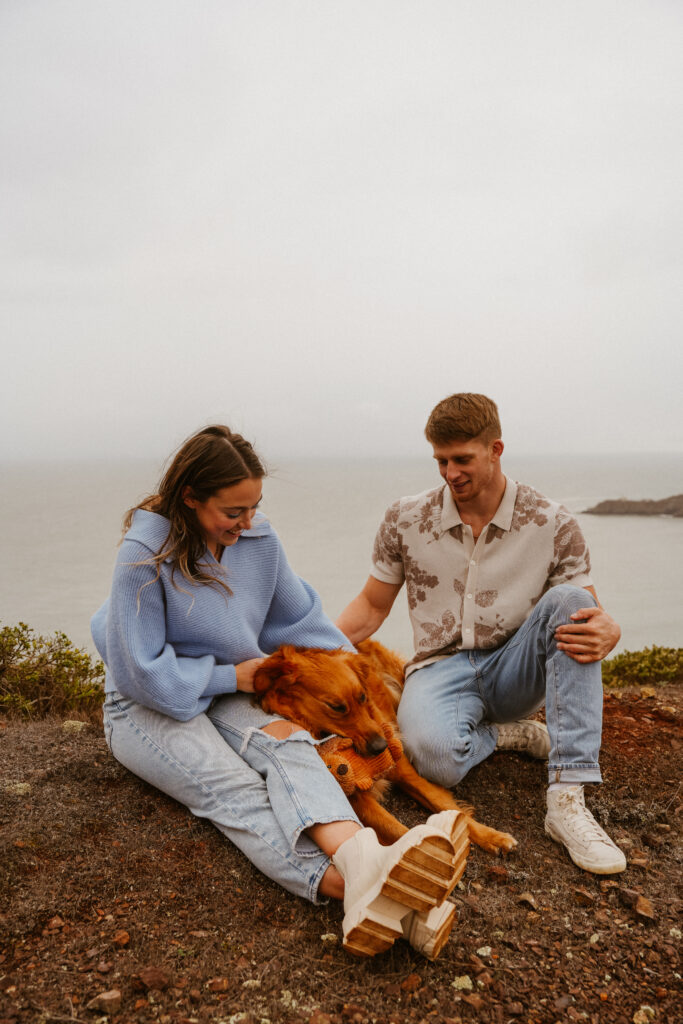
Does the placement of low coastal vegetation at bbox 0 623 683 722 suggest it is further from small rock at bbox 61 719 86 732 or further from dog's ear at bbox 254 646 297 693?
dog's ear at bbox 254 646 297 693

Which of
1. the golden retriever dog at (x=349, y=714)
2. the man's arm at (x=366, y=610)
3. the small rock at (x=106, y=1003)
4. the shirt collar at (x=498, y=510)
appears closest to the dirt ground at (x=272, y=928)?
the small rock at (x=106, y=1003)

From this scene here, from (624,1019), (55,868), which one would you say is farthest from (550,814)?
(55,868)

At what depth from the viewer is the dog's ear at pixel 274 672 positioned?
3.19 metres

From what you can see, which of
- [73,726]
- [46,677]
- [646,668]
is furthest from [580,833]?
[46,677]

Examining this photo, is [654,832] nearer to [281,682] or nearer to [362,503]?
[281,682]

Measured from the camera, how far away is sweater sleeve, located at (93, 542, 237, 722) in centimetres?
289

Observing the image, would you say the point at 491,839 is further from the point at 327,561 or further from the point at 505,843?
the point at 327,561

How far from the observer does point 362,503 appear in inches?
1270

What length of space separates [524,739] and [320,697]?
53.7 inches

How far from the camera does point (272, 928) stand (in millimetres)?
2404

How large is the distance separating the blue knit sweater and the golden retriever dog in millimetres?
185

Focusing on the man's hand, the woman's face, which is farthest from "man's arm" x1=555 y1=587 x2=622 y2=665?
the woman's face

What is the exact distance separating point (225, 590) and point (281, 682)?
0.49m

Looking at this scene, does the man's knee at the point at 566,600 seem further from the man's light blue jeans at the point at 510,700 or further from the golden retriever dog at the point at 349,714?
the golden retriever dog at the point at 349,714
